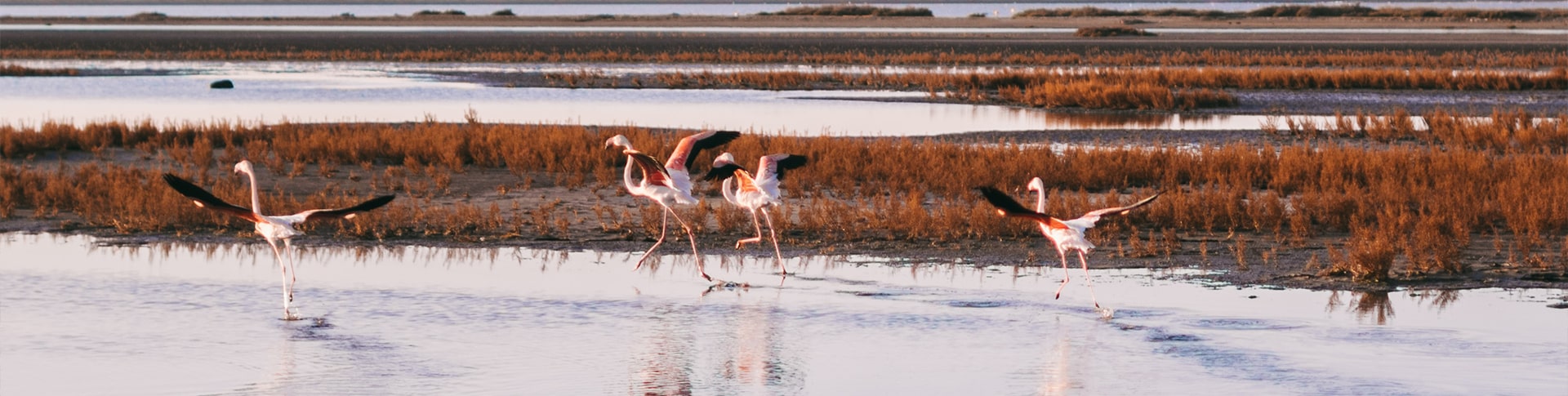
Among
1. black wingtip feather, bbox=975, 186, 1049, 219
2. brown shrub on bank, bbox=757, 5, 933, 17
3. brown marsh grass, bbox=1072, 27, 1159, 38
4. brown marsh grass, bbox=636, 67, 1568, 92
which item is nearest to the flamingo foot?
black wingtip feather, bbox=975, 186, 1049, 219

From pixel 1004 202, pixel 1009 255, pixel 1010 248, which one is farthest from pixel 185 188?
pixel 1010 248

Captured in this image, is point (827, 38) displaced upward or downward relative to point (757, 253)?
upward

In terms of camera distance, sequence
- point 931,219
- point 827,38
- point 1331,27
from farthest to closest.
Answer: point 1331,27, point 827,38, point 931,219

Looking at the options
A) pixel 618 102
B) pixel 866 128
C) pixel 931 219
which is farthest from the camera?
pixel 618 102

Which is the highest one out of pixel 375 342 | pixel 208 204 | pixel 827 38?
pixel 827 38

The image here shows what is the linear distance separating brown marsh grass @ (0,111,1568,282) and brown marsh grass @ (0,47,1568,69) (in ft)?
103

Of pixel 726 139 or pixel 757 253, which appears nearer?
pixel 726 139

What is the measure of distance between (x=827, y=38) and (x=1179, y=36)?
55.1 feet

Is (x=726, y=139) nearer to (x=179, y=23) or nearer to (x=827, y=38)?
(x=827, y=38)

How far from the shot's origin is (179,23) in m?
115

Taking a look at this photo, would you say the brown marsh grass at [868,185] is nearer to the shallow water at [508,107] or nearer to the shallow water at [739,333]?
the shallow water at [739,333]

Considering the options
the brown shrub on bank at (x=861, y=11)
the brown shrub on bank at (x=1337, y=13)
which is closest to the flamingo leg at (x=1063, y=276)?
the brown shrub on bank at (x=1337, y=13)

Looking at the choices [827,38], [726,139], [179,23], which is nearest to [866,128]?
[726,139]

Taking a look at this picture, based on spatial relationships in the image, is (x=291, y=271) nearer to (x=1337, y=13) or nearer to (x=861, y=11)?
(x=1337, y=13)
